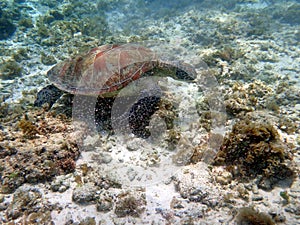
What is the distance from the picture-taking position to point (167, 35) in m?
14.5

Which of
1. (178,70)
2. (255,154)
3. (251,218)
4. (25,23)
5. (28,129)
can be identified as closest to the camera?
(251,218)

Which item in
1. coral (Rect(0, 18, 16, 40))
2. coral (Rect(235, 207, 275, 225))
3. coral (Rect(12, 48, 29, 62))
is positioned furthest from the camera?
coral (Rect(0, 18, 16, 40))

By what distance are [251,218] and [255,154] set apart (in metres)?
1.24

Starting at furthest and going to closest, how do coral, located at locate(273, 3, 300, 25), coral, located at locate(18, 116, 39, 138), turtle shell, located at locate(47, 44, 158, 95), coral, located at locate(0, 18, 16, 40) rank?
coral, located at locate(273, 3, 300, 25) → coral, located at locate(0, 18, 16, 40) → turtle shell, located at locate(47, 44, 158, 95) → coral, located at locate(18, 116, 39, 138)

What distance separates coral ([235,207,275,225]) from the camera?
332cm

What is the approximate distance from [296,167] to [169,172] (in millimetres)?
2483

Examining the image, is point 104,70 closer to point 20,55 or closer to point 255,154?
point 255,154

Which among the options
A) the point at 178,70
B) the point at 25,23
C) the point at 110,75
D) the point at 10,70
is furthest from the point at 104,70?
the point at 25,23

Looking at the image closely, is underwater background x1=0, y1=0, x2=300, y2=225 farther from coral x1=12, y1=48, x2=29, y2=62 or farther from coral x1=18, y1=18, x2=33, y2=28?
coral x1=18, y1=18, x2=33, y2=28

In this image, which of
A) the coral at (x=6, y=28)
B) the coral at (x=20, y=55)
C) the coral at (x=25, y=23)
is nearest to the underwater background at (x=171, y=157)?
the coral at (x=20, y=55)

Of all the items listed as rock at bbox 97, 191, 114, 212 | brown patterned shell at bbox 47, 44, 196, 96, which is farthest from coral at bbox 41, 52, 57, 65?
rock at bbox 97, 191, 114, 212

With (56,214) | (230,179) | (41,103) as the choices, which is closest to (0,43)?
(41,103)

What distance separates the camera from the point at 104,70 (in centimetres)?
554

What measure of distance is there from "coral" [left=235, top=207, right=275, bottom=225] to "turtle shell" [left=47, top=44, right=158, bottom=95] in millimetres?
3719
